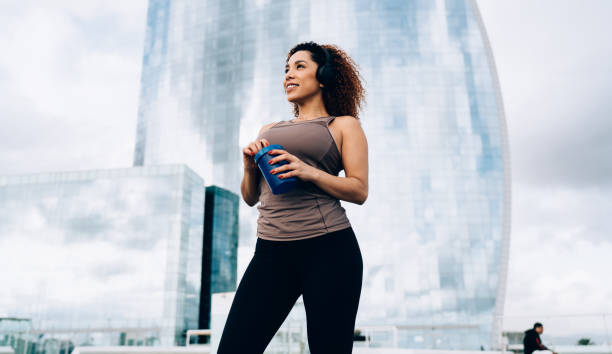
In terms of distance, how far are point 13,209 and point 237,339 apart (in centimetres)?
4161

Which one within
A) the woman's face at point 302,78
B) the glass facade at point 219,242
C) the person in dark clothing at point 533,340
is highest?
the glass facade at point 219,242

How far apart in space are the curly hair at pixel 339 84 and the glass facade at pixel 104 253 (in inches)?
1287

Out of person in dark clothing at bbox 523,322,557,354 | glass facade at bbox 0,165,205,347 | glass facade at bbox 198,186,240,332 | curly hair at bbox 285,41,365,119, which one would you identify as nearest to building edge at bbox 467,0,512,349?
glass facade at bbox 198,186,240,332

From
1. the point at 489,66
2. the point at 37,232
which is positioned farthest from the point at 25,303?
the point at 489,66

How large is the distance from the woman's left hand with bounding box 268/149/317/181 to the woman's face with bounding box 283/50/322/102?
44cm

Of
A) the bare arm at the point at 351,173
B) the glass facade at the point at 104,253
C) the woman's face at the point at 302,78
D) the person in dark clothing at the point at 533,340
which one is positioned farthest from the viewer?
the glass facade at the point at 104,253

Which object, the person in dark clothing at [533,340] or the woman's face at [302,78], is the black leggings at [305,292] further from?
the person in dark clothing at [533,340]

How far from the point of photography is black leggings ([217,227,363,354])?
62.0 inches

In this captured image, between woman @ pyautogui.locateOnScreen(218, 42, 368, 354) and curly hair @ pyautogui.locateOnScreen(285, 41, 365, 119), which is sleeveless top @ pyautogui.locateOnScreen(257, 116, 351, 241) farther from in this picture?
curly hair @ pyautogui.locateOnScreen(285, 41, 365, 119)

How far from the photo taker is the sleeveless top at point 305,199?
168 centimetres

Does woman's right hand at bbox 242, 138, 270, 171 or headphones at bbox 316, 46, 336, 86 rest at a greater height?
headphones at bbox 316, 46, 336, 86


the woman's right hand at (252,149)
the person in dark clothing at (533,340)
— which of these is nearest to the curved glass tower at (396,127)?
the person in dark clothing at (533,340)

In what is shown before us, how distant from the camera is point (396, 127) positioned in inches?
1617

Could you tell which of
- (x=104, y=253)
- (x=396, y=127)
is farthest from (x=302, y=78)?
(x=396, y=127)
